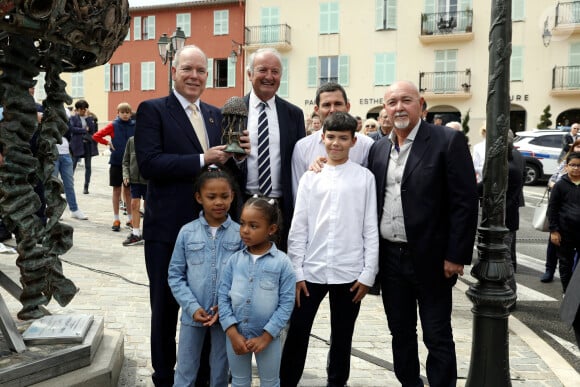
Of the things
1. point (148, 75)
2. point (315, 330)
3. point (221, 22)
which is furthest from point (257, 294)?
point (148, 75)

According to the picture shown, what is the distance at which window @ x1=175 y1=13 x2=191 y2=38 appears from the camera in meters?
34.3

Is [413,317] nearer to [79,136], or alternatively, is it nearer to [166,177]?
[166,177]

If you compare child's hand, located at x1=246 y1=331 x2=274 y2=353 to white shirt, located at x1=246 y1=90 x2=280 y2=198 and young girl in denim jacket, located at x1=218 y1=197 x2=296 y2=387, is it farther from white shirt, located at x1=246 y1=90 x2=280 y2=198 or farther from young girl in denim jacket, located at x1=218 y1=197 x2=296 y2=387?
white shirt, located at x1=246 y1=90 x2=280 y2=198

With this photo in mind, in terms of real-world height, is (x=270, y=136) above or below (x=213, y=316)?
above

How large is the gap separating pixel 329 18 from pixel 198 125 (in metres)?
28.2

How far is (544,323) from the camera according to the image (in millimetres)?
5441

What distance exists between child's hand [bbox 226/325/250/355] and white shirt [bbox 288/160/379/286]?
50 cm

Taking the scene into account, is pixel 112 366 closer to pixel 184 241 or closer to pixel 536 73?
pixel 184 241

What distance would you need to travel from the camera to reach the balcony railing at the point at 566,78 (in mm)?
26906

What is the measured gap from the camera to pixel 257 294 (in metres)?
2.98

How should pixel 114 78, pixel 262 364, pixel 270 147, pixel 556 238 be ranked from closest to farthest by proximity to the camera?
pixel 262 364 → pixel 270 147 → pixel 556 238 → pixel 114 78

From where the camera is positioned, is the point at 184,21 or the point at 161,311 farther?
the point at 184,21

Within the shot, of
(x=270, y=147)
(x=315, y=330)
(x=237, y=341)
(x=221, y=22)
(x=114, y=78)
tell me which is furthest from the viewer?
(x=114, y=78)

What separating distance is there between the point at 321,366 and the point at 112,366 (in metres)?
1.50
